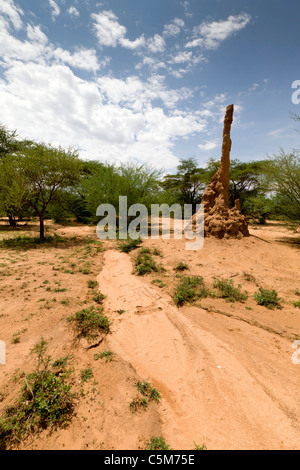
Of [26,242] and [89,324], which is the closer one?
[89,324]

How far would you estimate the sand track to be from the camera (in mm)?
2139

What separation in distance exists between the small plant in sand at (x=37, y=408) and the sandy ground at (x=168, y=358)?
0.37ft

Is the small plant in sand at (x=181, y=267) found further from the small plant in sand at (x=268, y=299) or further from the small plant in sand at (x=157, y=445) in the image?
the small plant in sand at (x=157, y=445)

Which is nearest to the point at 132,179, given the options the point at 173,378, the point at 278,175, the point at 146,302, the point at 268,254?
the point at 278,175

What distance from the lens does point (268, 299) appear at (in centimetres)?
480

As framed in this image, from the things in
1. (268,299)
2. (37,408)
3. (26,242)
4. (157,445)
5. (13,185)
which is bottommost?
(157,445)

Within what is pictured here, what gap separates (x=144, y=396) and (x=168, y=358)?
2.56 feet

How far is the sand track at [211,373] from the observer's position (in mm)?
2139

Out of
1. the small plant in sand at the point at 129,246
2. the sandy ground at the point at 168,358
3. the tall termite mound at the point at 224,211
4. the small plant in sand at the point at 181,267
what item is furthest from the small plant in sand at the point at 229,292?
the small plant in sand at the point at 129,246

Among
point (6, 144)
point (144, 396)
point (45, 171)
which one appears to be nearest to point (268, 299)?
point (144, 396)

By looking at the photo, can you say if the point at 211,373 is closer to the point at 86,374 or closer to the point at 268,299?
the point at 86,374

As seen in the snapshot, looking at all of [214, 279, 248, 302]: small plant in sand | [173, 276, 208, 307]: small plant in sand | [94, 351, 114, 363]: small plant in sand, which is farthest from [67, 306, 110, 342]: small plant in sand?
[214, 279, 248, 302]: small plant in sand

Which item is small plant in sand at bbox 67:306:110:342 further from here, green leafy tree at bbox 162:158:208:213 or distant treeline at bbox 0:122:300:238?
green leafy tree at bbox 162:158:208:213
